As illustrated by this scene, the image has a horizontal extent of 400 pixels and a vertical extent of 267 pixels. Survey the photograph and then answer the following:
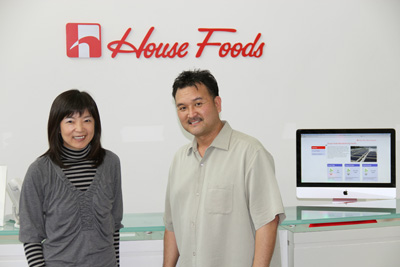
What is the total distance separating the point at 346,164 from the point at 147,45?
203 cm

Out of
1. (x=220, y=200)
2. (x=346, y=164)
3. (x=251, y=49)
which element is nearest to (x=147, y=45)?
(x=251, y=49)

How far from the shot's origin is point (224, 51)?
4258mm

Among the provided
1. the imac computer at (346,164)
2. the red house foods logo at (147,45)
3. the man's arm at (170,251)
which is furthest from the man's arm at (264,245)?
the red house foods logo at (147,45)

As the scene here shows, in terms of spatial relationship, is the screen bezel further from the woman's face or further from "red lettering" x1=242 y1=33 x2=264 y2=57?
the woman's face

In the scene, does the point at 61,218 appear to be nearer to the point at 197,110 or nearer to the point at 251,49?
the point at 197,110

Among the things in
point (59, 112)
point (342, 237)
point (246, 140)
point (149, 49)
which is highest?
point (149, 49)

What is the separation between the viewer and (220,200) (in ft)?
6.22

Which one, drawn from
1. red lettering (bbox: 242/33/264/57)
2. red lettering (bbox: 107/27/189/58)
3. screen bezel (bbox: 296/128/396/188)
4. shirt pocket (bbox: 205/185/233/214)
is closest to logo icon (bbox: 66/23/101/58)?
red lettering (bbox: 107/27/189/58)

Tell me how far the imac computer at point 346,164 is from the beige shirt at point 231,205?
1176 mm

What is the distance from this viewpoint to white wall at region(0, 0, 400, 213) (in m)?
4.03

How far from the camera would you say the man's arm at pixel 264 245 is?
1.87 m

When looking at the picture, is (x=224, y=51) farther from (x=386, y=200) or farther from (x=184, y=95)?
(x=184, y=95)

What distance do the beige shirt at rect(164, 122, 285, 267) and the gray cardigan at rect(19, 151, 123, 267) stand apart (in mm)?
373

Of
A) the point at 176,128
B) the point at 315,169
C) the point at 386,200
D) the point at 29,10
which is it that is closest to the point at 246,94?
the point at 176,128
